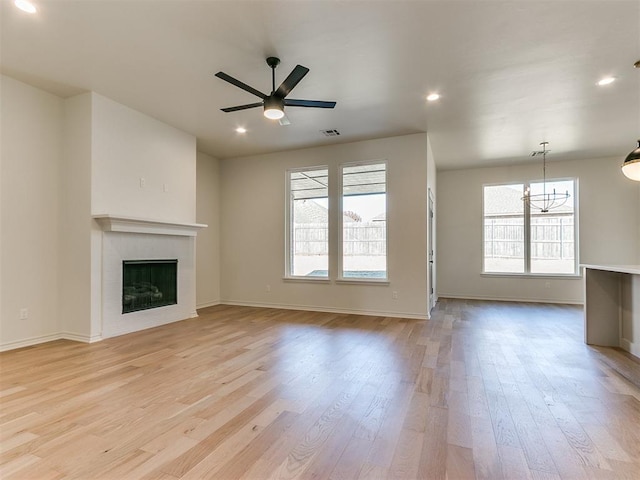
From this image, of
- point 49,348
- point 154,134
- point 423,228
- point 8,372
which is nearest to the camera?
point 8,372

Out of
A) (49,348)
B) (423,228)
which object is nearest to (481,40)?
(423,228)

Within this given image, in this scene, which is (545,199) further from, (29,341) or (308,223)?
(29,341)

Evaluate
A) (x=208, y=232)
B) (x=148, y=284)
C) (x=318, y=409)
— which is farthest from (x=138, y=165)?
(x=318, y=409)

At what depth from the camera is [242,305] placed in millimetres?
6668

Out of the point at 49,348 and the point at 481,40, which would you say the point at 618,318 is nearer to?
the point at 481,40

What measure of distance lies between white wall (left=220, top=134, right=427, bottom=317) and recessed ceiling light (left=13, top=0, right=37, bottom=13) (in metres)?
4.10

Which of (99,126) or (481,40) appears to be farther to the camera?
(99,126)

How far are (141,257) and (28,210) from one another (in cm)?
132

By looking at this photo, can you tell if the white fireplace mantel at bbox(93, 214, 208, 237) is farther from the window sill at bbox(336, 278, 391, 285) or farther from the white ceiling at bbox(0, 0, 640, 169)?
the window sill at bbox(336, 278, 391, 285)

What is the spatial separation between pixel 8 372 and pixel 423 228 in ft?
17.1

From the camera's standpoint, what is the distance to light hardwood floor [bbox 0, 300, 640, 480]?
1.71m

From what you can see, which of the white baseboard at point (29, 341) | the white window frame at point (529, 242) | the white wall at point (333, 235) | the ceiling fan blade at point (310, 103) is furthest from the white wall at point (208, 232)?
the white window frame at point (529, 242)

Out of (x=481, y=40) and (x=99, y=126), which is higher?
(x=481, y=40)

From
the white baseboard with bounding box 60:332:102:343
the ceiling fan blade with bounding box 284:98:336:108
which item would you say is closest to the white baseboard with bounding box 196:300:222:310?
the white baseboard with bounding box 60:332:102:343
